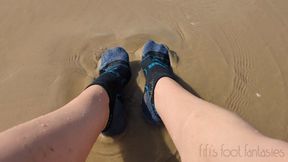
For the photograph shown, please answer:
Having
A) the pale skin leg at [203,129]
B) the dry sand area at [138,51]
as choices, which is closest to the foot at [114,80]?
the dry sand area at [138,51]

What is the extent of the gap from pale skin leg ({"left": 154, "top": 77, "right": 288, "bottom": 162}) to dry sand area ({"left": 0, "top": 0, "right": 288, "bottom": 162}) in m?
0.28

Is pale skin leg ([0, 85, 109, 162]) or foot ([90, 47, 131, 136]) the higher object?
pale skin leg ([0, 85, 109, 162])

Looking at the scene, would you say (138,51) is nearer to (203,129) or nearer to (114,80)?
(114,80)

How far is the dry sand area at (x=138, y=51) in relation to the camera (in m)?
2.05

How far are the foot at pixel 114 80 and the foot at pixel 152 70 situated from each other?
0.13 metres

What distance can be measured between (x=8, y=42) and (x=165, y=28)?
3.33 ft

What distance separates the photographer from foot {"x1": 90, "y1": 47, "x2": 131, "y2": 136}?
2016mm

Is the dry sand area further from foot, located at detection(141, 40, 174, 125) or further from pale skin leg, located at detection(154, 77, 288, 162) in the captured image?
pale skin leg, located at detection(154, 77, 288, 162)

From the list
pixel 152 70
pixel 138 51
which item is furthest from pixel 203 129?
pixel 138 51

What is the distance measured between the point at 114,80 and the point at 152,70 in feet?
0.78

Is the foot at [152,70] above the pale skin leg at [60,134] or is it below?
below

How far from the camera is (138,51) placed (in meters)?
2.43

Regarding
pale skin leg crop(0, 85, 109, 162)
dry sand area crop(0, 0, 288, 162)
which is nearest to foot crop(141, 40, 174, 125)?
dry sand area crop(0, 0, 288, 162)

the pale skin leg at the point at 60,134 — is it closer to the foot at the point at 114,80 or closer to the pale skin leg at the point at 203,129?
the foot at the point at 114,80
